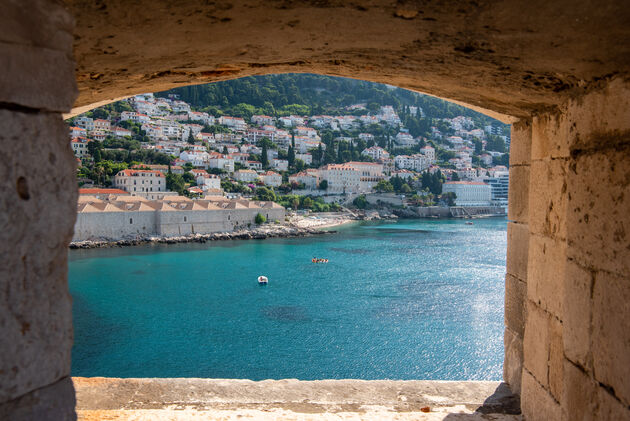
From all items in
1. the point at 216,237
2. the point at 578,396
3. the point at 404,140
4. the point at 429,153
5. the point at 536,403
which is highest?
the point at 404,140

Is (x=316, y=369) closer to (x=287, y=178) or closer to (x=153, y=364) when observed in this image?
(x=153, y=364)

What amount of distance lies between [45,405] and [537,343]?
1.39 m

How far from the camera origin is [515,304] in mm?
1867

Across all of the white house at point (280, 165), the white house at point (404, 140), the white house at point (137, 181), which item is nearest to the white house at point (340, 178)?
the white house at point (280, 165)

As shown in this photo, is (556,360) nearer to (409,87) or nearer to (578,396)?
(578,396)

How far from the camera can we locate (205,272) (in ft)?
65.7

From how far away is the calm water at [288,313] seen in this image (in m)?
11.3

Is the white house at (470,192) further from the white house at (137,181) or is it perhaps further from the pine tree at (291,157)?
the white house at (137,181)

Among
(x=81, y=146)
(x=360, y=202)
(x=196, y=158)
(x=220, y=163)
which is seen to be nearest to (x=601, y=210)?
(x=81, y=146)

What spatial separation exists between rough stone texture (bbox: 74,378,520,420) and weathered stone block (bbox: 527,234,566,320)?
44cm

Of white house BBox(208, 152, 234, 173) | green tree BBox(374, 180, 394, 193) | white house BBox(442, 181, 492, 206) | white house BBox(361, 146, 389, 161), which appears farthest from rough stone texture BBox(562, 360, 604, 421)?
white house BBox(361, 146, 389, 161)

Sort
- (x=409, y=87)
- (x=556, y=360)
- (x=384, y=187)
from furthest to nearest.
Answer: (x=384, y=187) → (x=409, y=87) → (x=556, y=360)

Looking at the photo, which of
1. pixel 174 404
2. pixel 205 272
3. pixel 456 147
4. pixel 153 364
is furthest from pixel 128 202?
pixel 456 147

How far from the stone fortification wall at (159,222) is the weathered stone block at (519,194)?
2570 centimetres
